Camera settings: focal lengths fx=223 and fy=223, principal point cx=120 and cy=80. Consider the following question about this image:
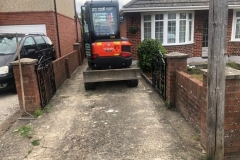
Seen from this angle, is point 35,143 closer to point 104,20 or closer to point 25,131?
point 25,131

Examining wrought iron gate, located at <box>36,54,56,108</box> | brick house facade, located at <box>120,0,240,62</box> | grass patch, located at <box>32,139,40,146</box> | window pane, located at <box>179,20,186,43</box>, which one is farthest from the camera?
window pane, located at <box>179,20,186,43</box>

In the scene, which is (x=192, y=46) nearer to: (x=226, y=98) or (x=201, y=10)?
(x=201, y=10)

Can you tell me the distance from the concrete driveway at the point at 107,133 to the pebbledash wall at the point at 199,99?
26 cm

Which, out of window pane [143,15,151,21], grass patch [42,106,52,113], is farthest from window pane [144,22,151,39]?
grass patch [42,106,52,113]

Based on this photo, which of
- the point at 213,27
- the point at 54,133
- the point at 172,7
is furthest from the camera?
the point at 172,7

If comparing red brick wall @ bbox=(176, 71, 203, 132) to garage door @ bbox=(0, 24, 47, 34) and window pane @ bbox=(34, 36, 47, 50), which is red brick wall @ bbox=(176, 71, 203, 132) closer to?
window pane @ bbox=(34, 36, 47, 50)

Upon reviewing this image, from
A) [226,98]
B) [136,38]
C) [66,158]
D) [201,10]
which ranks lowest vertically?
[66,158]

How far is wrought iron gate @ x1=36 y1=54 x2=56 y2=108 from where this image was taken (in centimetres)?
574

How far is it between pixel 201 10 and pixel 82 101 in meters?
9.47

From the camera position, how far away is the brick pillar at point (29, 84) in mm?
5199

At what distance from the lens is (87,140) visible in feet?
13.1

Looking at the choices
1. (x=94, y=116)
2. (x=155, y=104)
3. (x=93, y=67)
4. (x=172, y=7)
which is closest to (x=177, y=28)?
(x=172, y=7)

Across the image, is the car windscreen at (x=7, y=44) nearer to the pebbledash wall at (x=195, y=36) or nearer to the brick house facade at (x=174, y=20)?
the brick house facade at (x=174, y=20)

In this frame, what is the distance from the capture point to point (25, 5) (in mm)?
11086
